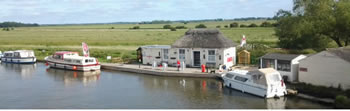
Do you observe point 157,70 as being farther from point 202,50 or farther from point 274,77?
point 274,77

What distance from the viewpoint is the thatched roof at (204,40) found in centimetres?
3073

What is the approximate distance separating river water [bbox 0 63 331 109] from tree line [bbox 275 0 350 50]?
38.8 ft

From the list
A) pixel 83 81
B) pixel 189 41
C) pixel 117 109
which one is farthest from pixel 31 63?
pixel 117 109

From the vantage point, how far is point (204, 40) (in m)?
31.2

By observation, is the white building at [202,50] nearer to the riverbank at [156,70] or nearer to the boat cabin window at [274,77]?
the riverbank at [156,70]

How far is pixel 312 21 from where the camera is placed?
32.4 m

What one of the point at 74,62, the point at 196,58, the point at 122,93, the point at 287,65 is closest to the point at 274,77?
the point at 287,65

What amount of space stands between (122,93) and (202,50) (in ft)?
32.7

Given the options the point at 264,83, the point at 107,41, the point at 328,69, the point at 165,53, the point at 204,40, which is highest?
the point at 107,41

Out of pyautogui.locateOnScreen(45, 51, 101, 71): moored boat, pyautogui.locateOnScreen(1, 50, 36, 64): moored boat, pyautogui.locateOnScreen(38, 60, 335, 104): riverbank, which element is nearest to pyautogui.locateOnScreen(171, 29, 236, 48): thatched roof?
pyautogui.locateOnScreen(38, 60, 335, 104): riverbank

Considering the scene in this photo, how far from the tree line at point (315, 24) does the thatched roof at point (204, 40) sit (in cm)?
776

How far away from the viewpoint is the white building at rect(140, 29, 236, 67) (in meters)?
30.7

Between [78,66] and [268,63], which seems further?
[78,66]

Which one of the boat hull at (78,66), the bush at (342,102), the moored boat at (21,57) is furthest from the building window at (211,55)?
the moored boat at (21,57)
